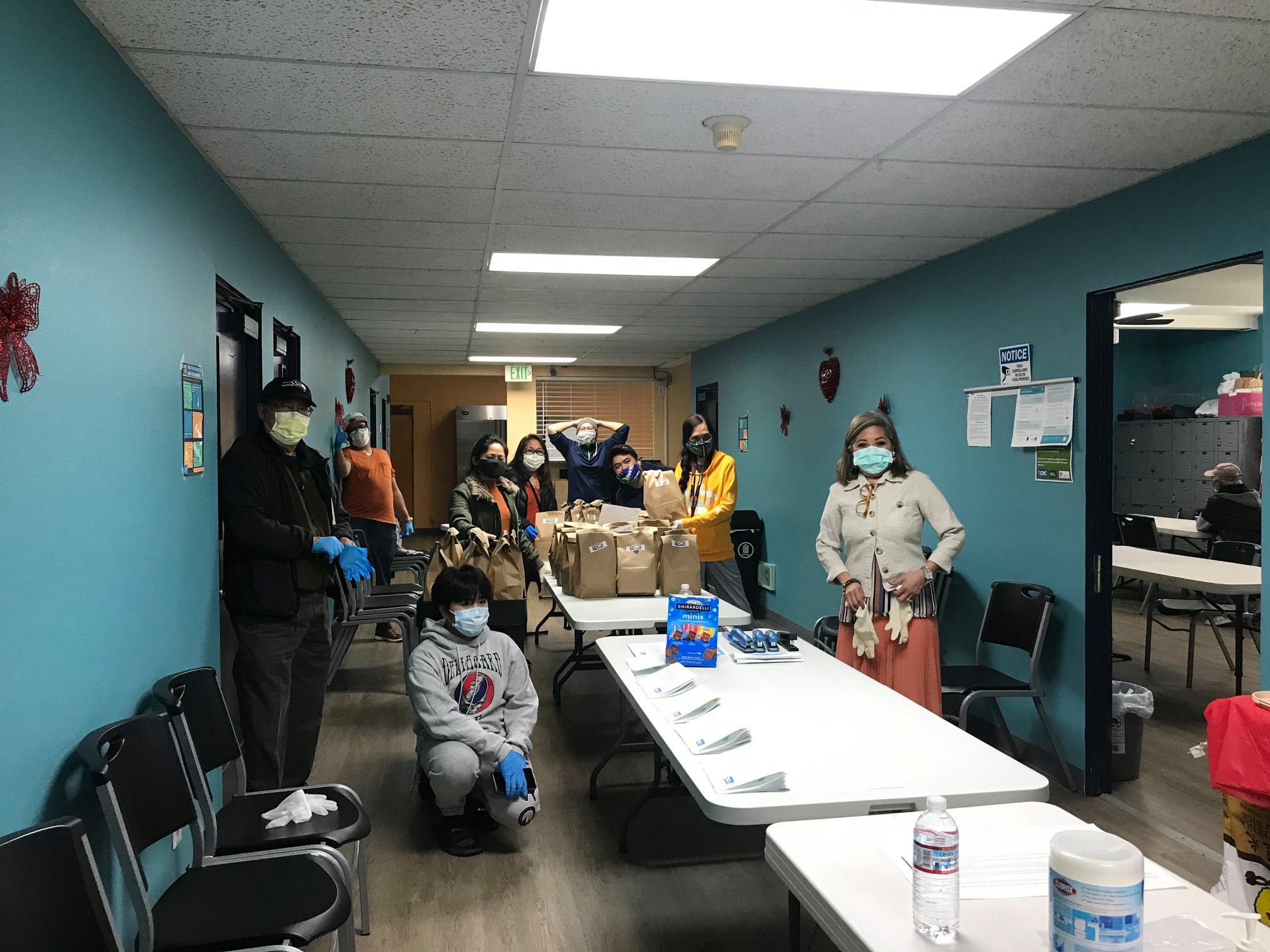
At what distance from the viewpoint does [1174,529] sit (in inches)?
291

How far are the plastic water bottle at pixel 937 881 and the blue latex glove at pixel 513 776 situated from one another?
6.51 ft

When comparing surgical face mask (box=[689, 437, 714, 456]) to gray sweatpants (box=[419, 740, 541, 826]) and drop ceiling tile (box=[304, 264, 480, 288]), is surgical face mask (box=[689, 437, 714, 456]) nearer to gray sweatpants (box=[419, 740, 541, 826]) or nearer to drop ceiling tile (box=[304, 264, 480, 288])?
drop ceiling tile (box=[304, 264, 480, 288])

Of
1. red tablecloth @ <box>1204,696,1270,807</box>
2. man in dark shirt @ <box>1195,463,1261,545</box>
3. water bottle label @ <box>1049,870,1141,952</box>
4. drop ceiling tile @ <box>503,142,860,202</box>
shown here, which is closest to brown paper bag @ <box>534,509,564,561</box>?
drop ceiling tile @ <box>503,142,860,202</box>

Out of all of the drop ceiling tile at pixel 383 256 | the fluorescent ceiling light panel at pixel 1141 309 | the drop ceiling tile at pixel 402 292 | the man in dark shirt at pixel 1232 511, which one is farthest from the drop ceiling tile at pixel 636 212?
the man in dark shirt at pixel 1232 511

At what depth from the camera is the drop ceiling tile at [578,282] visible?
5.15 metres

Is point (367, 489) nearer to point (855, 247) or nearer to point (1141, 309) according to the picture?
point (855, 247)

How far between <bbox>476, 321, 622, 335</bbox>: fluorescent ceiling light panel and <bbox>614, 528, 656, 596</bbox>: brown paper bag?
11.4 ft

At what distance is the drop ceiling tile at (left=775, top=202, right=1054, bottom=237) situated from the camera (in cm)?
371

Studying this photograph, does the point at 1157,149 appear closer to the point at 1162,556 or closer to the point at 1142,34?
the point at 1142,34

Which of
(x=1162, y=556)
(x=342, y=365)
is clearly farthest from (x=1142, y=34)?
(x=342, y=365)

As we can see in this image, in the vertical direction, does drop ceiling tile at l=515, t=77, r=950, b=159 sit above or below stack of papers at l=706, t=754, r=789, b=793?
above

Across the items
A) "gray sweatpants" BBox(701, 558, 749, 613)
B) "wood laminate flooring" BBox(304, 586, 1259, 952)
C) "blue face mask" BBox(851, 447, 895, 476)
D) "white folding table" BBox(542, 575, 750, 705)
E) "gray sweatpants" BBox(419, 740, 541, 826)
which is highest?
"blue face mask" BBox(851, 447, 895, 476)

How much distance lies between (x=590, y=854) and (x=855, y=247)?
3131 millimetres

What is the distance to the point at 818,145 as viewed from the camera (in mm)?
2887
